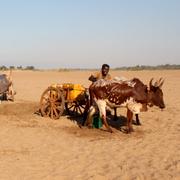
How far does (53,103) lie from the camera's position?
45.0 feet

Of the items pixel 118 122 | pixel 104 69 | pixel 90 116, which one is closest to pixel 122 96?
pixel 90 116

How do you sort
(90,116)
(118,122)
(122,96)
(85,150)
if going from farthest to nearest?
1. (118,122)
2. (90,116)
3. (122,96)
4. (85,150)

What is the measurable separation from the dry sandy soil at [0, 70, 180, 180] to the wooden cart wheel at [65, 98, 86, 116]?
0.46 metres

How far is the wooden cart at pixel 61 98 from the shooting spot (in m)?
13.5

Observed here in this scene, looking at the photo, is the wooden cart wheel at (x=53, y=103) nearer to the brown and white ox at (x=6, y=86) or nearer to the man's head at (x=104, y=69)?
the man's head at (x=104, y=69)

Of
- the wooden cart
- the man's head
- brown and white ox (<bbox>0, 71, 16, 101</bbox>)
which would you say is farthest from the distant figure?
brown and white ox (<bbox>0, 71, 16, 101</bbox>)

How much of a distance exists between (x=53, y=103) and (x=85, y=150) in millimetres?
4197

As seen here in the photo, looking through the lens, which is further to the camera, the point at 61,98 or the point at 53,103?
the point at 53,103

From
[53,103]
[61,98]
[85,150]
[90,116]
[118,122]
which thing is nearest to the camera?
[85,150]

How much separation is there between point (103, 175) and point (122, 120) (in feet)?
20.5

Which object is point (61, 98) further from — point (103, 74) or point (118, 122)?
point (118, 122)

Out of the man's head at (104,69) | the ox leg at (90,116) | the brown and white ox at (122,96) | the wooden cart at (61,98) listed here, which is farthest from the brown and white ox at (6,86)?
the brown and white ox at (122,96)

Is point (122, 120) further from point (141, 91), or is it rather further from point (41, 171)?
point (41, 171)

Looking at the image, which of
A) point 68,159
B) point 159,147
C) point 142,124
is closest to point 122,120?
point 142,124
